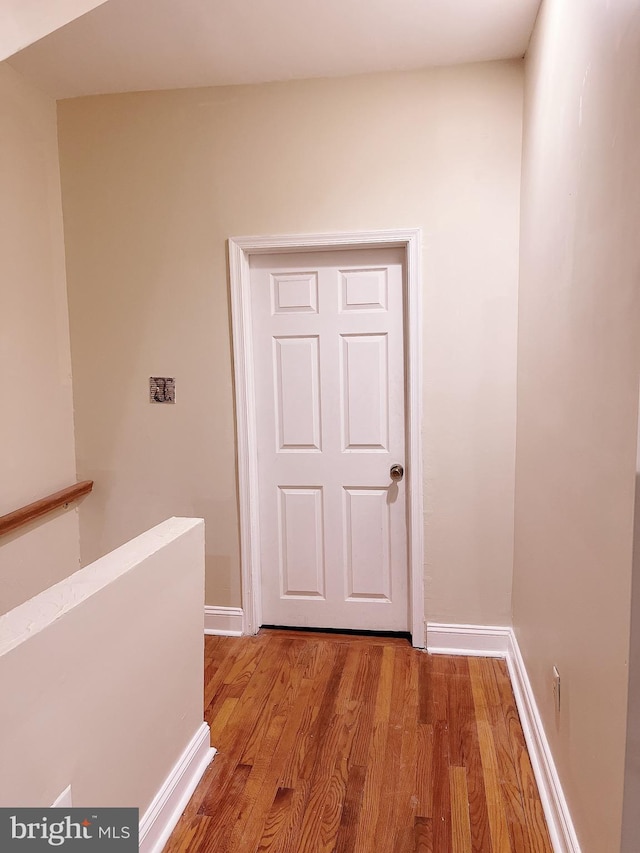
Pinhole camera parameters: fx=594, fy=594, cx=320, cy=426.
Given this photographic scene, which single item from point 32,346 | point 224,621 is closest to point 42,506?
point 32,346

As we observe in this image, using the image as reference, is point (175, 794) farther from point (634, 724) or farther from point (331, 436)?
point (331, 436)

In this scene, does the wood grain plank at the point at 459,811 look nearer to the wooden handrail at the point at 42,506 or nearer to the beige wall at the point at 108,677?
the beige wall at the point at 108,677

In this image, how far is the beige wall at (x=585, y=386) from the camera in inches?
46.1

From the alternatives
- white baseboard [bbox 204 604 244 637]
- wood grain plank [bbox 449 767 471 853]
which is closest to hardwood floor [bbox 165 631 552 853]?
wood grain plank [bbox 449 767 471 853]

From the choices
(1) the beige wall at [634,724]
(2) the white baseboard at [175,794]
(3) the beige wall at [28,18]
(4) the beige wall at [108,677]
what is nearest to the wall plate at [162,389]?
(4) the beige wall at [108,677]

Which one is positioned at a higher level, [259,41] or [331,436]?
[259,41]

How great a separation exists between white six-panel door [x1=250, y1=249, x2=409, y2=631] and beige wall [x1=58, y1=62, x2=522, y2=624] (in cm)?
18

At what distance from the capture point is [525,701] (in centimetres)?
223

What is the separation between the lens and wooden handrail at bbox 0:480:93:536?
8.21ft

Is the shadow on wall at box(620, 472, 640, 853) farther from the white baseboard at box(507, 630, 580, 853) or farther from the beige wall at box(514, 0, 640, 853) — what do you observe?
the white baseboard at box(507, 630, 580, 853)

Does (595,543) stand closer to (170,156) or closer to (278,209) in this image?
(278,209)

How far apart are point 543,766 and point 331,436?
1.62 metres

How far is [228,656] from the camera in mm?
2805

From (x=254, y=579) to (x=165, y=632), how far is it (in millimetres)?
1356
